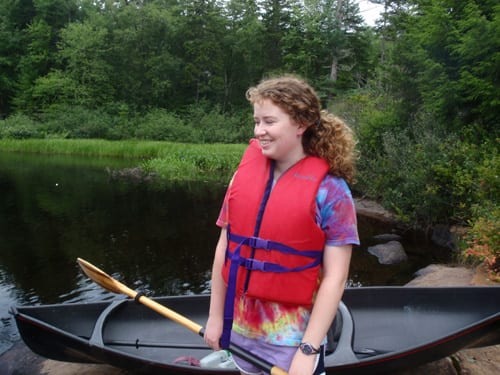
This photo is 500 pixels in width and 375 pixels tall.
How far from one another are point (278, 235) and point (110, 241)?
7.04m

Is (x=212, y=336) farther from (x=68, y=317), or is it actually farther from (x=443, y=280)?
(x=443, y=280)

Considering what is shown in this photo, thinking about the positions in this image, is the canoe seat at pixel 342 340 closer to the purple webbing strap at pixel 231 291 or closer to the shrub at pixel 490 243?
the purple webbing strap at pixel 231 291

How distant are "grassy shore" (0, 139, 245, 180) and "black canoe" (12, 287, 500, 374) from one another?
37.1 feet

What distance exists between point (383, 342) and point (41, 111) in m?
30.7

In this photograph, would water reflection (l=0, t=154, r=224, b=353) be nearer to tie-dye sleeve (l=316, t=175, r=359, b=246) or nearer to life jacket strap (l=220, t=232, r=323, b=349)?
life jacket strap (l=220, t=232, r=323, b=349)

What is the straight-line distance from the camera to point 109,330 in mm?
3922

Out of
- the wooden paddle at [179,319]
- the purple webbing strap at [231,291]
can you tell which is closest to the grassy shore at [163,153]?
the wooden paddle at [179,319]

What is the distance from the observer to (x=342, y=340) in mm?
3234

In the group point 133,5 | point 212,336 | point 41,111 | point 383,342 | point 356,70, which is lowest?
point 383,342

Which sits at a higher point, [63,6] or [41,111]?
[63,6]

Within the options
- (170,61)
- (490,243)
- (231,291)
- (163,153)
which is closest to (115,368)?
(231,291)

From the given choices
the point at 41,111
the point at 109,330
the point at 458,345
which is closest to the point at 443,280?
the point at 458,345

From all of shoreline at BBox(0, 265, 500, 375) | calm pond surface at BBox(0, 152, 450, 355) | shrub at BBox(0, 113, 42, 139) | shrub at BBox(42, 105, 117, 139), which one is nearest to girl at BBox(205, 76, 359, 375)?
shoreline at BBox(0, 265, 500, 375)

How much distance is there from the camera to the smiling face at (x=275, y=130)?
1593mm
